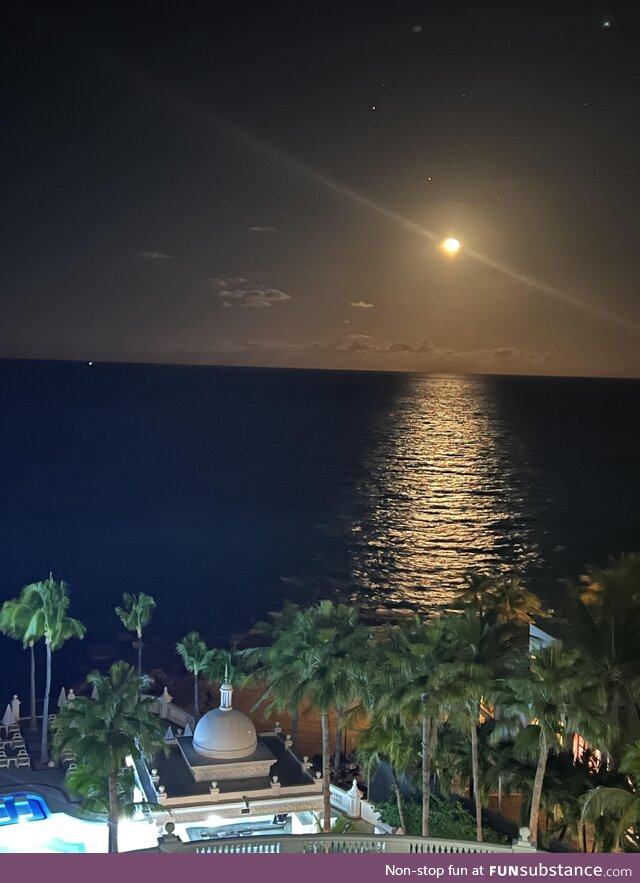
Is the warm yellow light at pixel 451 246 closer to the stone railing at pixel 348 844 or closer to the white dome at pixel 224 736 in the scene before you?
the white dome at pixel 224 736

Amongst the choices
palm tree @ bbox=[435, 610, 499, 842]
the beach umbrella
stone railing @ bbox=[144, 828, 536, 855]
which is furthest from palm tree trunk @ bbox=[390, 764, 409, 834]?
the beach umbrella

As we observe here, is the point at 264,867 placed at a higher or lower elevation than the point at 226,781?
higher

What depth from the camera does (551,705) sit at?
1462 cm

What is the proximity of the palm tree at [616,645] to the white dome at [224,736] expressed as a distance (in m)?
10.1

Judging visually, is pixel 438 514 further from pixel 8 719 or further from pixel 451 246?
pixel 8 719

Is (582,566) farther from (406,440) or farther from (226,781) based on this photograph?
(406,440)

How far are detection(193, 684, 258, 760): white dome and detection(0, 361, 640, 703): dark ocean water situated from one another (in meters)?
22.1

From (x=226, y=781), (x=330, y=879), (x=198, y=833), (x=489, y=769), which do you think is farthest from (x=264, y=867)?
(x=226, y=781)

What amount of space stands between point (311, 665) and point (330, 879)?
12.6 meters

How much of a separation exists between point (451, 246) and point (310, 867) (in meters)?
34.4

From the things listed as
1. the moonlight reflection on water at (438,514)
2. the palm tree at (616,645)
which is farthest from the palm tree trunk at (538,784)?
the moonlight reflection on water at (438,514)

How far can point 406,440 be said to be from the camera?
388ft

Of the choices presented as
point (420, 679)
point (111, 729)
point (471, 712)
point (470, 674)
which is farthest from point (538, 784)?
point (111, 729)

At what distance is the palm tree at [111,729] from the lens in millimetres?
17344
